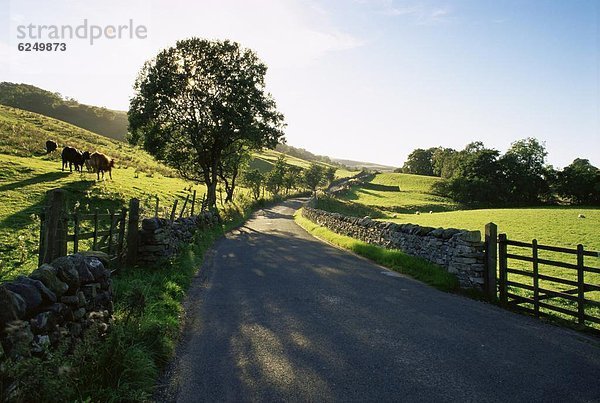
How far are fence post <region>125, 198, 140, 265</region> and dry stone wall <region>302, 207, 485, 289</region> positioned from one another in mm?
9757

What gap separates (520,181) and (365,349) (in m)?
81.5

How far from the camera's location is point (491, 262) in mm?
10992

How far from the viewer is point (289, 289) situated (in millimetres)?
10930

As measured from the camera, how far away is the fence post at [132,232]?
1114 cm

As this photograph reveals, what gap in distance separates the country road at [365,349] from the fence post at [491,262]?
30.9 inches


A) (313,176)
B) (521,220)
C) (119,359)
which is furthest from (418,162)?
(119,359)

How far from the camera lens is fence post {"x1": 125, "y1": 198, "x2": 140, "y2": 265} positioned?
11141 mm

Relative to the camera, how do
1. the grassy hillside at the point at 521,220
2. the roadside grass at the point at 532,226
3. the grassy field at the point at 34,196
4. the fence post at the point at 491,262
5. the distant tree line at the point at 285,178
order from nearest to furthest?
the fence post at the point at 491,262 < the grassy field at the point at 34,196 < the roadside grass at the point at 532,226 < the grassy hillside at the point at 521,220 < the distant tree line at the point at 285,178

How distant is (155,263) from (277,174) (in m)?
64.2

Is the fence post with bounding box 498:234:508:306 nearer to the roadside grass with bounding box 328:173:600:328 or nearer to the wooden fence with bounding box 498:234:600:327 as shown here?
the wooden fence with bounding box 498:234:600:327

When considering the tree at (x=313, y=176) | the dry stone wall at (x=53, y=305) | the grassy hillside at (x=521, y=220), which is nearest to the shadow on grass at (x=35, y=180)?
the dry stone wall at (x=53, y=305)

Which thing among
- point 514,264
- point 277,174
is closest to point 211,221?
point 514,264

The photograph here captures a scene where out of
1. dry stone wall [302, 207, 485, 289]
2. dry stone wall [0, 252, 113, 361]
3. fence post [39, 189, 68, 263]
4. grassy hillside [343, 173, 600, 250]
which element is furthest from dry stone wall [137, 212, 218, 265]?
grassy hillside [343, 173, 600, 250]

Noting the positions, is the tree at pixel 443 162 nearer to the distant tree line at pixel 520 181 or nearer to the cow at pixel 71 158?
Result: the distant tree line at pixel 520 181
